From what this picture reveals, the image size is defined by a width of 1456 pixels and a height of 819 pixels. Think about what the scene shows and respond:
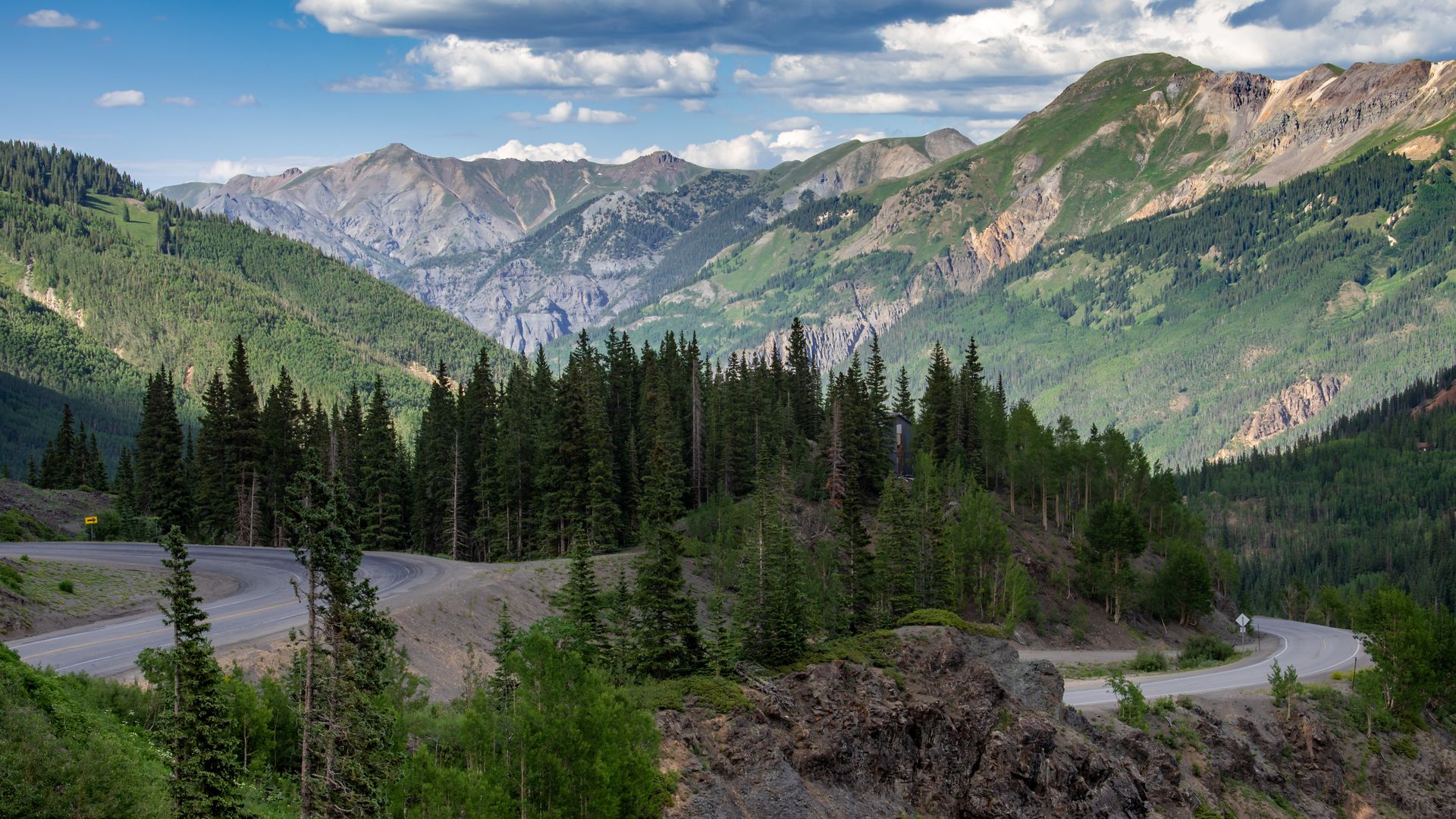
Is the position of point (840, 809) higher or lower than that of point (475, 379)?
lower

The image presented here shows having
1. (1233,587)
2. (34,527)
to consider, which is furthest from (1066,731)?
(1233,587)

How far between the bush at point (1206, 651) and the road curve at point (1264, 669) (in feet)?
6.01

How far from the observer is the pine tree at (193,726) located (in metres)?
24.5

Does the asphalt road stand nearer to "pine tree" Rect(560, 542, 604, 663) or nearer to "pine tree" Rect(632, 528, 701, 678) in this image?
"pine tree" Rect(560, 542, 604, 663)

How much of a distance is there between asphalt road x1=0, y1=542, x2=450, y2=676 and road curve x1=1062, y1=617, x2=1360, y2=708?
40891 millimetres

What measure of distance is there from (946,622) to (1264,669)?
4343cm

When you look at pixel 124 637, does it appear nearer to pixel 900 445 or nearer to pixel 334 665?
pixel 334 665

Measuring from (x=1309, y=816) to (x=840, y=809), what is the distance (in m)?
37.9

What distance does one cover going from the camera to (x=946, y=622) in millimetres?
56875

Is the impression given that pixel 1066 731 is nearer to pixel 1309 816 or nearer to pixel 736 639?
pixel 736 639

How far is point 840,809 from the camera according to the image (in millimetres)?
46062

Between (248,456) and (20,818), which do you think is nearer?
(20,818)

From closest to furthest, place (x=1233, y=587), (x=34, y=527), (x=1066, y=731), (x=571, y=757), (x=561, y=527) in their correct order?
(x=571, y=757), (x=1066, y=731), (x=34, y=527), (x=561, y=527), (x=1233, y=587)

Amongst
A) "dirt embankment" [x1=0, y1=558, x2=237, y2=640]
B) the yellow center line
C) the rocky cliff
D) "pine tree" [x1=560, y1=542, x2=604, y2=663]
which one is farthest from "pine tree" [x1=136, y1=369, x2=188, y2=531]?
the rocky cliff
